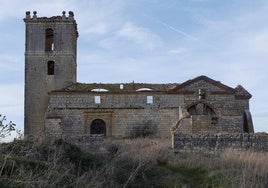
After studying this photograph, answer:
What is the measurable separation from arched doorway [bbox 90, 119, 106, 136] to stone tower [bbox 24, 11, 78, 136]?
4853mm

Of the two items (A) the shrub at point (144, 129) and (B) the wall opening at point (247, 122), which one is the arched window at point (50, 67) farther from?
(B) the wall opening at point (247, 122)

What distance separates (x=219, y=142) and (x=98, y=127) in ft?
55.2

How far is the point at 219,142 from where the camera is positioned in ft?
61.4

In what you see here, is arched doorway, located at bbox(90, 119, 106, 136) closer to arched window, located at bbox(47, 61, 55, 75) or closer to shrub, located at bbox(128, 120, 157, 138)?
shrub, located at bbox(128, 120, 157, 138)

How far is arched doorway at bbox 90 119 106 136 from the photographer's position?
34281mm

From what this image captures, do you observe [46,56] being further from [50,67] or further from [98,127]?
[98,127]

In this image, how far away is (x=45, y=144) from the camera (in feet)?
47.5

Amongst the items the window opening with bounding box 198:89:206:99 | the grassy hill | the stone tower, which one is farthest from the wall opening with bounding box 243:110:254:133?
the grassy hill

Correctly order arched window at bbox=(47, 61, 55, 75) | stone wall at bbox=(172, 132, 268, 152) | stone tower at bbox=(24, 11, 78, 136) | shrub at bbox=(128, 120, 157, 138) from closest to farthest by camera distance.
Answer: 1. stone wall at bbox=(172, 132, 268, 152)
2. shrub at bbox=(128, 120, 157, 138)
3. stone tower at bbox=(24, 11, 78, 136)
4. arched window at bbox=(47, 61, 55, 75)

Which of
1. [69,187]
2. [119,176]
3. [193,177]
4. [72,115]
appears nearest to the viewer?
[69,187]

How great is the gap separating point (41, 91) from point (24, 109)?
75.0 inches

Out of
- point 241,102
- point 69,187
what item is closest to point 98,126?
point 241,102

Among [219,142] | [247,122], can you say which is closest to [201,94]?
[247,122]

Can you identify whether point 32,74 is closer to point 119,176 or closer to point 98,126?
point 98,126
